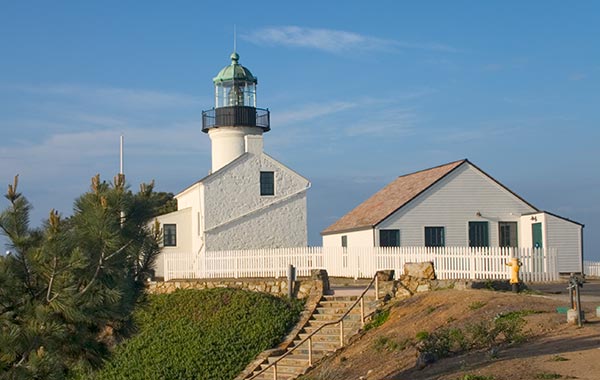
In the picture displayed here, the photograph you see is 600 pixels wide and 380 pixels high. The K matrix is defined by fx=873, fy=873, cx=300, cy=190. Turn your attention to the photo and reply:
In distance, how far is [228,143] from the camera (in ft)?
129

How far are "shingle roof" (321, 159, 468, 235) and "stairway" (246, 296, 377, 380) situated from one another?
8395 millimetres

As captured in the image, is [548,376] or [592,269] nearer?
[548,376]

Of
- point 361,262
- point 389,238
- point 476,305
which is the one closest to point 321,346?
point 476,305

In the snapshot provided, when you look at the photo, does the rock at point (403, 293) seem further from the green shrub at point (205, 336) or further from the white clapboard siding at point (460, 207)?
the white clapboard siding at point (460, 207)

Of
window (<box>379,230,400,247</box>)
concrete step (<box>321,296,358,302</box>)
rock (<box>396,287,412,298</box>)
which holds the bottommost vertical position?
concrete step (<box>321,296,358,302</box>)

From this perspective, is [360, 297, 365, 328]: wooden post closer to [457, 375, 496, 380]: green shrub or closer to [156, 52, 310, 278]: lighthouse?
[457, 375, 496, 380]: green shrub

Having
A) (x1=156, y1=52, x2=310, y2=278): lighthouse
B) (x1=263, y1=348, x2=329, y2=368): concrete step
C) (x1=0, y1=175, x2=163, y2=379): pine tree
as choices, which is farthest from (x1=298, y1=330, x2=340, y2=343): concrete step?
(x1=156, y1=52, x2=310, y2=278): lighthouse

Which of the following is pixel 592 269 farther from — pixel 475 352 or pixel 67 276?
pixel 67 276

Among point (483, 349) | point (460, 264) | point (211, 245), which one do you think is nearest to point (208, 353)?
point (460, 264)

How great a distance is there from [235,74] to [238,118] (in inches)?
84.0

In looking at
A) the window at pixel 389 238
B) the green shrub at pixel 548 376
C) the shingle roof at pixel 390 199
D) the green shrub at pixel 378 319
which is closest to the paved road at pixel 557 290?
the green shrub at pixel 378 319

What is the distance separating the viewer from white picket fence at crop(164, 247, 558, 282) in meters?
24.9

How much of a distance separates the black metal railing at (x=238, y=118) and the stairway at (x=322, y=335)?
53.1 ft

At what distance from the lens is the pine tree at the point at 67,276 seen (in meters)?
11.2
